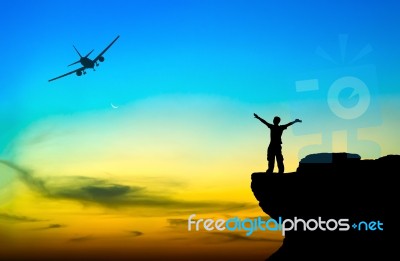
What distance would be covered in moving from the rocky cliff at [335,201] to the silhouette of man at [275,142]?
792 mm

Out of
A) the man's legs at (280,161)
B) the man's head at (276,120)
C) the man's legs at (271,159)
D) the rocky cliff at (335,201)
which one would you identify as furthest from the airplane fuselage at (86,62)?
the man's head at (276,120)

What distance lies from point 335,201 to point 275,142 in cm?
368

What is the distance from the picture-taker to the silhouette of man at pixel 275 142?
18.0m

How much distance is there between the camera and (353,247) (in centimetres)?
1897

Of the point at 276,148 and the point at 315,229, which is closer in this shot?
the point at 276,148

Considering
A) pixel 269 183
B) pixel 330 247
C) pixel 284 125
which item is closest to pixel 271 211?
pixel 269 183

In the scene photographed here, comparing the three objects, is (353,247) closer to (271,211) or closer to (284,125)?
(271,211)

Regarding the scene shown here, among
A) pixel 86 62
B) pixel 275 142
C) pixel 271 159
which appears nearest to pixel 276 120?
pixel 275 142

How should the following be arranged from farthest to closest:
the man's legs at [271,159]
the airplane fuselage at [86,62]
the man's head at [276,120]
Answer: the airplane fuselage at [86,62] < the man's legs at [271,159] < the man's head at [276,120]

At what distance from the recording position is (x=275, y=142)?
18.2 metres

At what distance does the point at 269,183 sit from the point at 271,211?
64.7 inches

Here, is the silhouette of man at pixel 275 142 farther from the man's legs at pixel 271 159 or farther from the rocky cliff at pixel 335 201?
the rocky cliff at pixel 335 201

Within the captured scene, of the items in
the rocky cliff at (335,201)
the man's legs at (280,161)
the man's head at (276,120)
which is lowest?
the rocky cliff at (335,201)

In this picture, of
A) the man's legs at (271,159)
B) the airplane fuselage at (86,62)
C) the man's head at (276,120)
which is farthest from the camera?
the airplane fuselage at (86,62)
